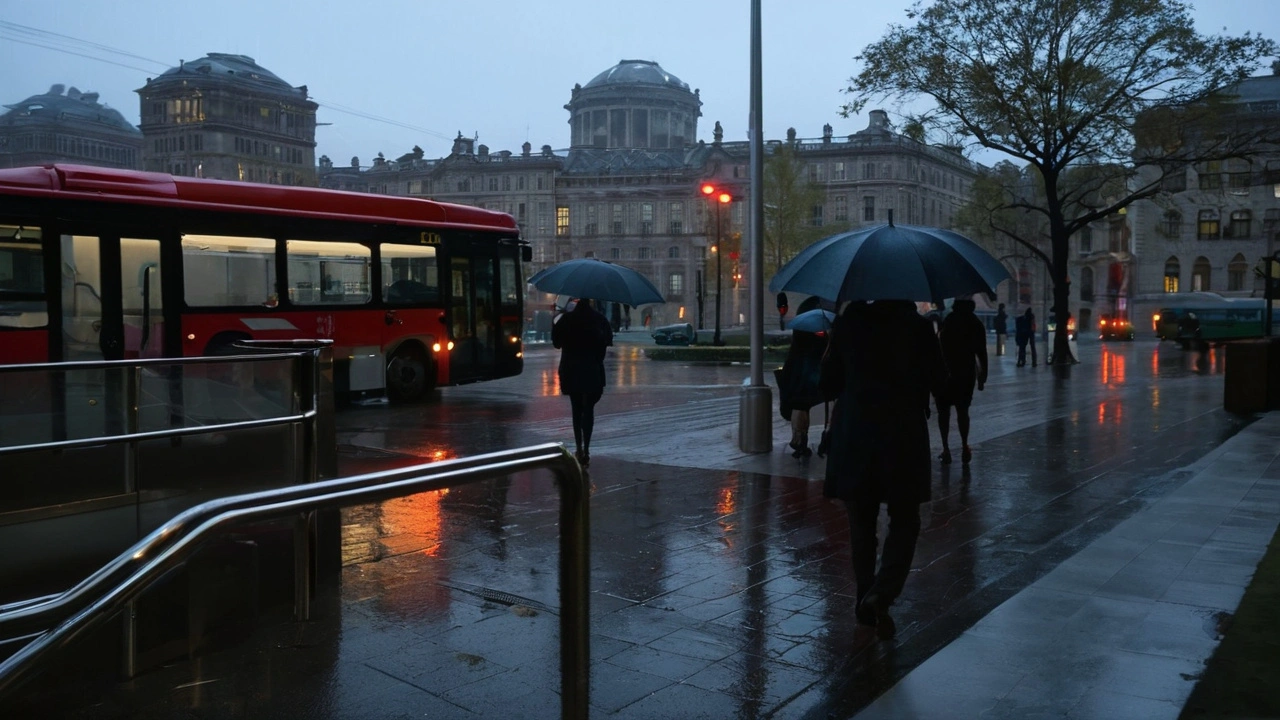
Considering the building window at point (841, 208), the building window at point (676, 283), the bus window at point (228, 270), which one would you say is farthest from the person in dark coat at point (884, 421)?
the building window at point (676, 283)

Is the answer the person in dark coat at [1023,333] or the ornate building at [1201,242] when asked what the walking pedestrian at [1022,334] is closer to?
the person in dark coat at [1023,333]

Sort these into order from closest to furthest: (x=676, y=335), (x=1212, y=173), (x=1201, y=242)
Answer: (x=1212, y=173) < (x=676, y=335) < (x=1201, y=242)

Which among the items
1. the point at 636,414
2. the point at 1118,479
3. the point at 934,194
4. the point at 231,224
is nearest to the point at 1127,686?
the point at 1118,479

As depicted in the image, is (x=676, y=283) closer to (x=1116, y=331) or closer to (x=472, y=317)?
(x=1116, y=331)

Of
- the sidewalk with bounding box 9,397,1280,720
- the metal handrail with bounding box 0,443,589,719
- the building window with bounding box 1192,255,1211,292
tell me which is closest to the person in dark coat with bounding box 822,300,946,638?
the sidewalk with bounding box 9,397,1280,720

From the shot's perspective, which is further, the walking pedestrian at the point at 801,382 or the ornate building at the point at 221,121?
the ornate building at the point at 221,121

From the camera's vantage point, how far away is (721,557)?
7.64 m

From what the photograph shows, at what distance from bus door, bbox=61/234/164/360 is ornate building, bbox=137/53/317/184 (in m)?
86.8

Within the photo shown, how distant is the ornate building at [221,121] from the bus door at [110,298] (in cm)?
8677

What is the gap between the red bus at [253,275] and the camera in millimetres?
14406

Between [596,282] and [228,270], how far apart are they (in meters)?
7.07

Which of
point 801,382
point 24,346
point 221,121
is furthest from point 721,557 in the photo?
point 221,121

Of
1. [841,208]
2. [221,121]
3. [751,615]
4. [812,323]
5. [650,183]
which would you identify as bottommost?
[751,615]

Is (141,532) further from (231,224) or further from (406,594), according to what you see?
(231,224)
